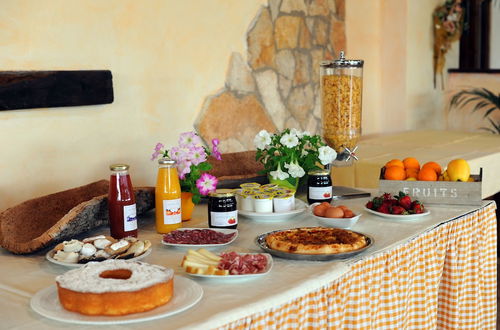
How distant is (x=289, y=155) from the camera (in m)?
2.19

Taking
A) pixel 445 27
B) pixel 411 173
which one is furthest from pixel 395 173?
pixel 445 27

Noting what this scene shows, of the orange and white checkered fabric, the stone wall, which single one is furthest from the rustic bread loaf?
the stone wall

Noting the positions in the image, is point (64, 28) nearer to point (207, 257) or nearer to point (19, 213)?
point (19, 213)

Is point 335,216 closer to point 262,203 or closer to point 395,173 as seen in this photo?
point 262,203

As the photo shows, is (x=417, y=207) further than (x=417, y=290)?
Yes

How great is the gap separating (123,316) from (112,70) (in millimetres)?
1674

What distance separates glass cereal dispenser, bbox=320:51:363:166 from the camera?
2.38 m

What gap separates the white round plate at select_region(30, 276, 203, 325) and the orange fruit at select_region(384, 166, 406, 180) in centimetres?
101

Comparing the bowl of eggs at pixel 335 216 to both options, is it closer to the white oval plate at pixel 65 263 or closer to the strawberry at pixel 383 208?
the strawberry at pixel 383 208

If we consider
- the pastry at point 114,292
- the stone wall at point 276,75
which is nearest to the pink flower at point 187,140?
the pastry at point 114,292

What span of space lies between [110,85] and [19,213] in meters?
0.93

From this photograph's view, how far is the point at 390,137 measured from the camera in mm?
3904

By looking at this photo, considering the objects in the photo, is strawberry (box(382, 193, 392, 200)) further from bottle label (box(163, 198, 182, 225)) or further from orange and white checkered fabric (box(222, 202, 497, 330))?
bottle label (box(163, 198, 182, 225))

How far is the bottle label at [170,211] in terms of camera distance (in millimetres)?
1836
